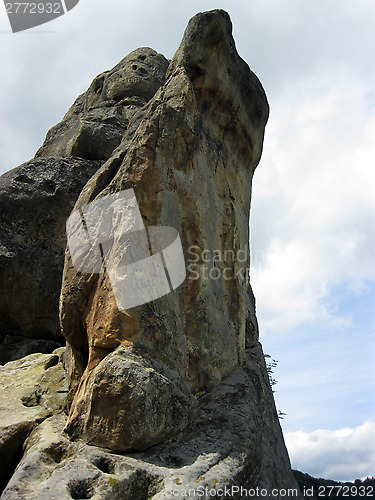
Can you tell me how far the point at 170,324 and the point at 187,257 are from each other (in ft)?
3.66

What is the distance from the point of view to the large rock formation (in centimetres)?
441

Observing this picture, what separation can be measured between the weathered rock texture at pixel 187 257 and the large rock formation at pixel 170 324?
0.02 meters

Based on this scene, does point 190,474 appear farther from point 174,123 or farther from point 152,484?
point 174,123

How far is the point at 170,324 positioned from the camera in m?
5.36

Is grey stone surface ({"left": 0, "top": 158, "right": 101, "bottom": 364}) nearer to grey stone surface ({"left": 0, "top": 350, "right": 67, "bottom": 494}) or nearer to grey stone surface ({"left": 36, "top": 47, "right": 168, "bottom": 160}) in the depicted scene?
grey stone surface ({"left": 0, "top": 350, "right": 67, "bottom": 494})

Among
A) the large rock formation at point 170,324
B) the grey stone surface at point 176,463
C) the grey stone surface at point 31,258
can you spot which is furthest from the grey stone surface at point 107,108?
the grey stone surface at point 176,463

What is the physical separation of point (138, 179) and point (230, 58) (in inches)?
128

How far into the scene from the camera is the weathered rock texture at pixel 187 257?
15.1 ft

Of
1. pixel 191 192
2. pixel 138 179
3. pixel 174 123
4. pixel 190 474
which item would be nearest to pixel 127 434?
pixel 190 474

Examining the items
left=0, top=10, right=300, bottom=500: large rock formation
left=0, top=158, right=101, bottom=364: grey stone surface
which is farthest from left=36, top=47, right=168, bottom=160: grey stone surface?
left=0, top=10, right=300, bottom=500: large rock formation

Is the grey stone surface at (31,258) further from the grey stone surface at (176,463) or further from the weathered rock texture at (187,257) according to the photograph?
the grey stone surface at (176,463)

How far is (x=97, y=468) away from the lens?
4191 millimetres

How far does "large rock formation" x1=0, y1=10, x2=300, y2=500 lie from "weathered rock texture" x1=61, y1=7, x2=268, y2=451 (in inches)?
0.7

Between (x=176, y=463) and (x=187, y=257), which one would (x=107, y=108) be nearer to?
(x=187, y=257)
